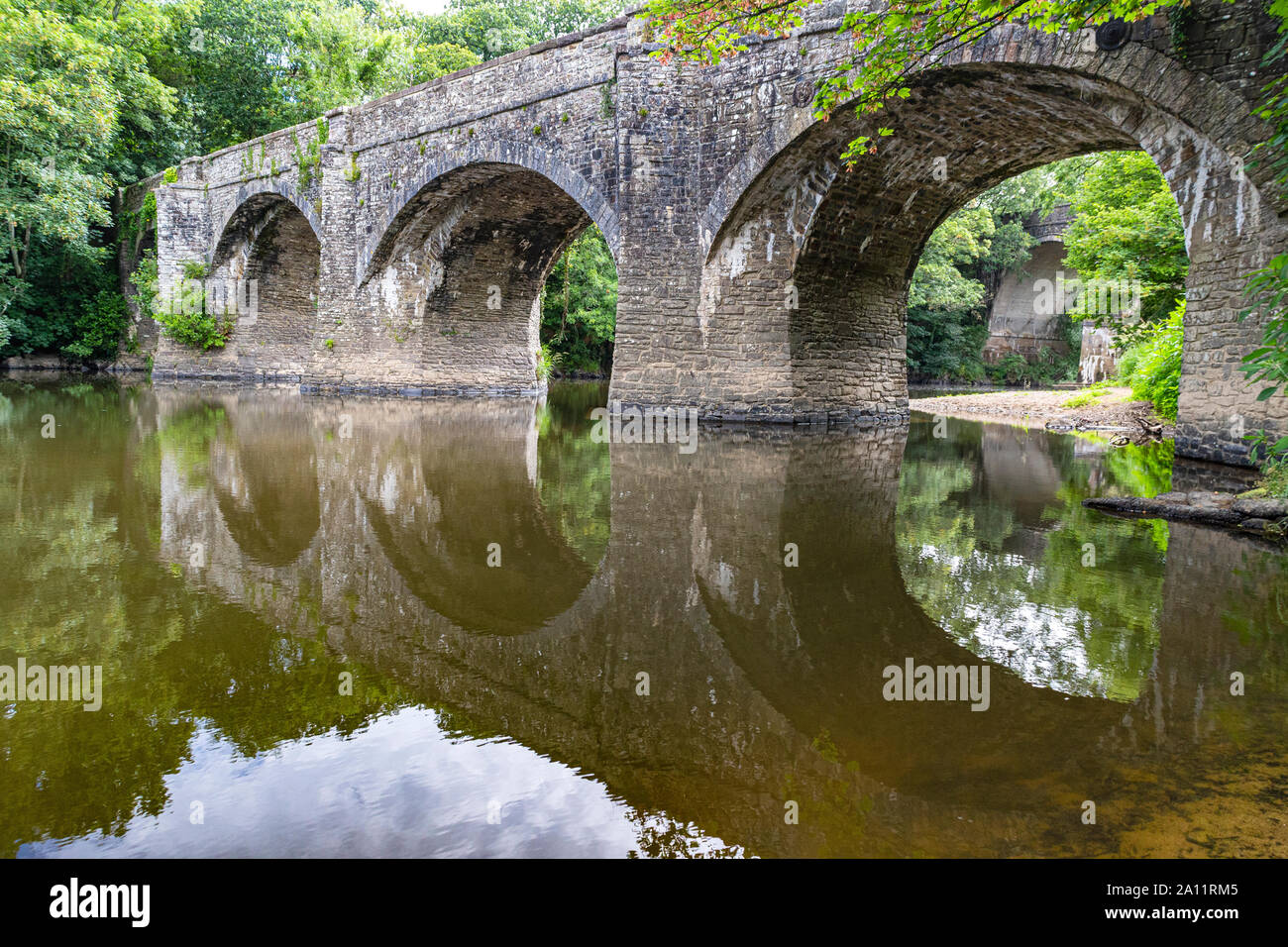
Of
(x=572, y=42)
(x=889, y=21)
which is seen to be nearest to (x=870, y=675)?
(x=889, y=21)

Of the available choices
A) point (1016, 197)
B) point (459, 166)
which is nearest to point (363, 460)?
point (459, 166)

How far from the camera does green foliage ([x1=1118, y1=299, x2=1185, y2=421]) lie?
41.8 ft

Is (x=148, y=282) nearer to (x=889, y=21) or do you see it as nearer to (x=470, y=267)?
(x=470, y=267)

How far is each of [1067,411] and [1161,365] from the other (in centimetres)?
336

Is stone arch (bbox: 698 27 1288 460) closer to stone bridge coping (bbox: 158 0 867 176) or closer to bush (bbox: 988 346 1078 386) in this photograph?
stone bridge coping (bbox: 158 0 867 176)

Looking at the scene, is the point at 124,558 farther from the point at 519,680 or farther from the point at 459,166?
the point at 459,166

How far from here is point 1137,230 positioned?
12055mm

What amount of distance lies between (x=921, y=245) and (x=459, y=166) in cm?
868

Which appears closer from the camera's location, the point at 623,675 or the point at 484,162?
the point at 623,675

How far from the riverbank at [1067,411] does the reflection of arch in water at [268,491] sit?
1129 cm

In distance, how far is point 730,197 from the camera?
40.4 ft

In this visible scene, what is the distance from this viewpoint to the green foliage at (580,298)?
31000mm

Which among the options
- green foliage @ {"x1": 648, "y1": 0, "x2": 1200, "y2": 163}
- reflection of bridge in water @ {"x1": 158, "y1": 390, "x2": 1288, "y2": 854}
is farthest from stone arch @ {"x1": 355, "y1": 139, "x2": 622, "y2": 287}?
reflection of bridge in water @ {"x1": 158, "y1": 390, "x2": 1288, "y2": 854}

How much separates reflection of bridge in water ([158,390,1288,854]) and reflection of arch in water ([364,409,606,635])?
0.09ft
